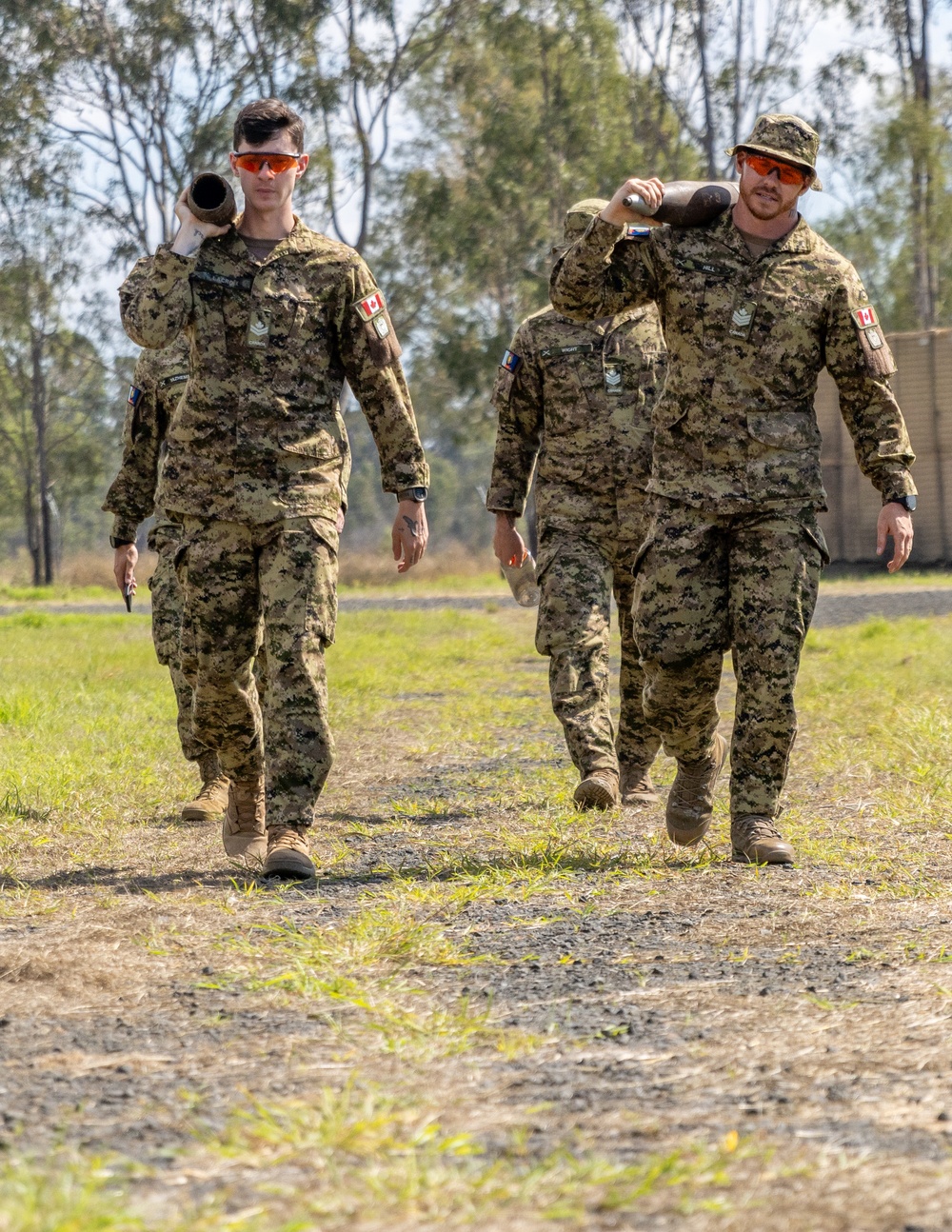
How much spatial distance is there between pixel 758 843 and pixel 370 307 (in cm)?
199

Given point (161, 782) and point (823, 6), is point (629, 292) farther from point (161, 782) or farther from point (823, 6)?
point (823, 6)

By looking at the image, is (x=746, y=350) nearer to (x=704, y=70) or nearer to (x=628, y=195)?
(x=628, y=195)

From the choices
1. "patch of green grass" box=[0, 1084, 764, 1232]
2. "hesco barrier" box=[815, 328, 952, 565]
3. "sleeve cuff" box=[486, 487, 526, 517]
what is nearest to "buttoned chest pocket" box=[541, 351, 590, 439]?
"sleeve cuff" box=[486, 487, 526, 517]

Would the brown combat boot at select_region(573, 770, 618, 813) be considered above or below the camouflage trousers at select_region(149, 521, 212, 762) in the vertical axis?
below

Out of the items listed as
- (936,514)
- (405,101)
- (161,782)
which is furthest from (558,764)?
(405,101)

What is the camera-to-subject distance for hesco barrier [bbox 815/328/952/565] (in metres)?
24.5

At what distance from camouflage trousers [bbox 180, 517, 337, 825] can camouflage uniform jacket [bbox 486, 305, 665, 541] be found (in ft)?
5.25

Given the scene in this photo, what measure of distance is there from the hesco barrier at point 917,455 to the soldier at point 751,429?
63.8 ft

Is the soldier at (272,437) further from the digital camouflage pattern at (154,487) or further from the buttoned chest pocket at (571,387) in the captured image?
the buttoned chest pocket at (571,387)

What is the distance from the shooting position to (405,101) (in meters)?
45.1

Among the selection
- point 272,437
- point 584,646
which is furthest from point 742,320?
point 584,646

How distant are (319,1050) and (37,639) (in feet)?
50.2

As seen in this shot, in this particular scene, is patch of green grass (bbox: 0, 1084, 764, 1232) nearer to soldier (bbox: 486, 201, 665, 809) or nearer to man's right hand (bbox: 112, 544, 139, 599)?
man's right hand (bbox: 112, 544, 139, 599)

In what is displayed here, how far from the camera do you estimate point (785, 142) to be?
16.6 ft
